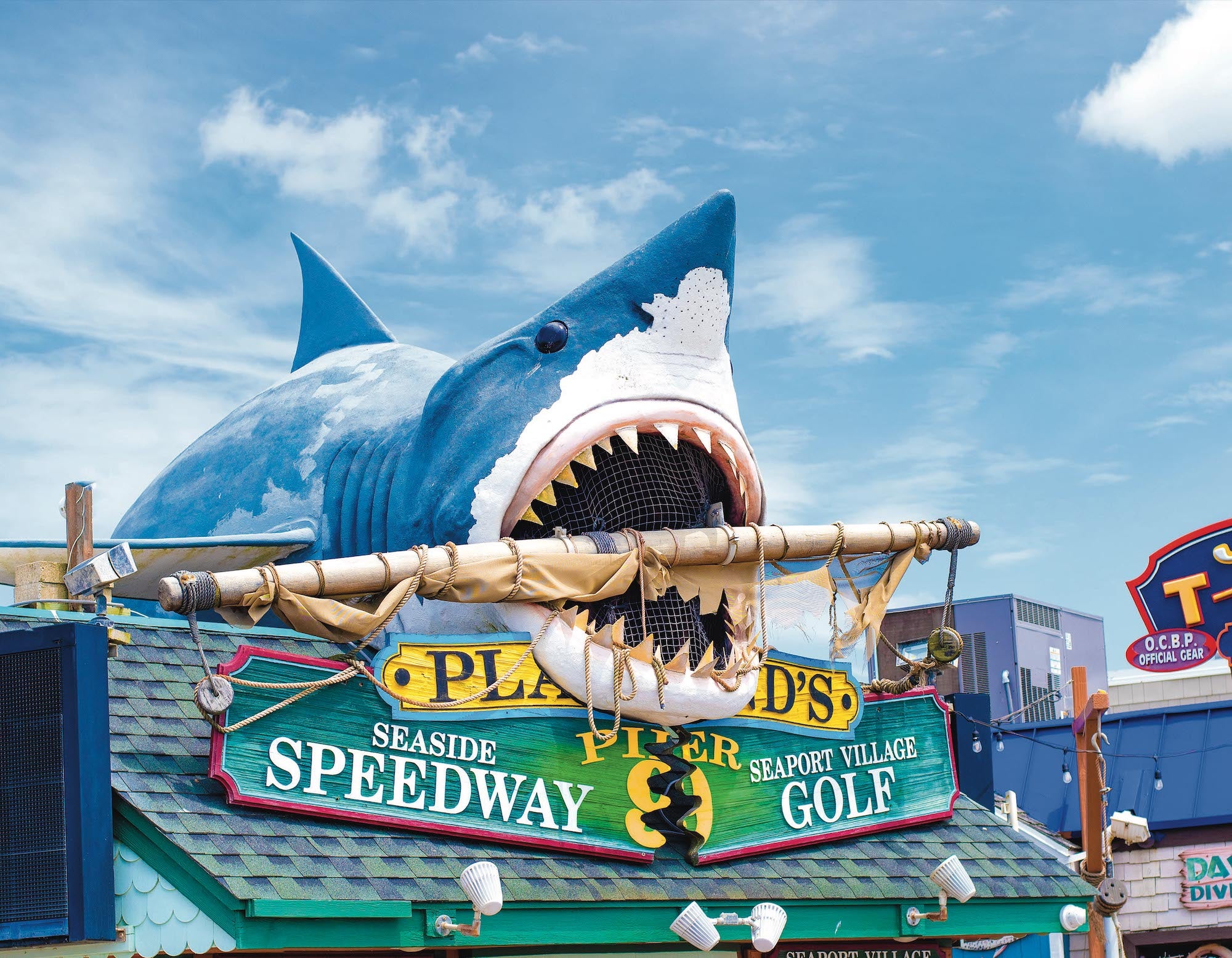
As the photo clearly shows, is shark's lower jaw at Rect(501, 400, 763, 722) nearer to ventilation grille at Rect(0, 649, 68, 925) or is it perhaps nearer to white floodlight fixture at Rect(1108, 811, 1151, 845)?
ventilation grille at Rect(0, 649, 68, 925)

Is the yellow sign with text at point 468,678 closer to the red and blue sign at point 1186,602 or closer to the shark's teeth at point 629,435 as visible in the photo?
the shark's teeth at point 629,435

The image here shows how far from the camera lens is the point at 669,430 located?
28.0 feet

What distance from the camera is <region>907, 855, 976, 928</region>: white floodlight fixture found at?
9.05 m

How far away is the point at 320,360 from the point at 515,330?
287cm

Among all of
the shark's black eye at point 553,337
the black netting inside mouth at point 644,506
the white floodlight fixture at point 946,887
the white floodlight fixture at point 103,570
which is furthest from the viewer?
the white floodlight fixture at point 946,887

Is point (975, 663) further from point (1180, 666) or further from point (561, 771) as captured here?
point (561, 771)

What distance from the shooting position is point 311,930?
6.86 meters

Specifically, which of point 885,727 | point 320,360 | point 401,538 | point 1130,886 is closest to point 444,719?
point 401,538

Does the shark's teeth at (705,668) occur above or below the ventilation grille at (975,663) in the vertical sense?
below

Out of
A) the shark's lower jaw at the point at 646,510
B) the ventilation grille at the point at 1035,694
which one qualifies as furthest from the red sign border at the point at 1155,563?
the shark's lower jaw at the point at 646,510

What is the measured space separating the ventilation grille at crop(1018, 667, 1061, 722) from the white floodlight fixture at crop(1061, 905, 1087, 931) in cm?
1432

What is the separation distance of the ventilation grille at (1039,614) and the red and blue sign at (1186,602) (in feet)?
19.4

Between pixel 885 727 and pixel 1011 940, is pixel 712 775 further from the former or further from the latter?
pixel 1011 940

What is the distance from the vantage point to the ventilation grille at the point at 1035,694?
79.8 ft
